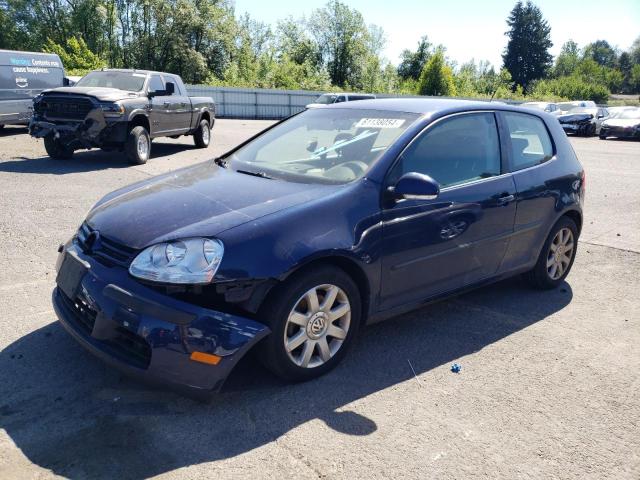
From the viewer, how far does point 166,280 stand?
2887mm

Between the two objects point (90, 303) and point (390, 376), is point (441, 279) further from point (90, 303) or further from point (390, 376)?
point (90, 303)

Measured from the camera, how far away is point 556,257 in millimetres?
5121

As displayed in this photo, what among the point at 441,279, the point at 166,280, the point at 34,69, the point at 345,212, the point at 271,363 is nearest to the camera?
the point at 166,280

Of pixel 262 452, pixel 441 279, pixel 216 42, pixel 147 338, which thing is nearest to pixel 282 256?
pixel 147 338

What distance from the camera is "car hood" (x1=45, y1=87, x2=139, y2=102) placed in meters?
10.5

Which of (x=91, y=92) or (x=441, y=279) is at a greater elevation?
(x=91, y=92)

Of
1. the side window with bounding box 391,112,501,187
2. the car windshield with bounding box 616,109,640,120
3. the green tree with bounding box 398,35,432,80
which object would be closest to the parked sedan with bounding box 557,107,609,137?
the car windshield with bounding box 616,109,640,120

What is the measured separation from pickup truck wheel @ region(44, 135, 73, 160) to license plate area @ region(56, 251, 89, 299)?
8451 millimetres

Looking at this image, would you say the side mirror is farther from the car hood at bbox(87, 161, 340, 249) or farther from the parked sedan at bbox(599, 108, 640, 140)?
the parked sedan at bbox(599, 108, 640, 140)

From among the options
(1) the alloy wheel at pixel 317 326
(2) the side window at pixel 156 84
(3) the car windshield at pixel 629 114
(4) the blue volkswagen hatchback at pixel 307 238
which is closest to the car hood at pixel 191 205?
(4) the blue volkswagen hatchback at pixel 307 238

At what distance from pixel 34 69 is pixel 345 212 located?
47.6 ft

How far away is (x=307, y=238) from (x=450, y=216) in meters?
1.20

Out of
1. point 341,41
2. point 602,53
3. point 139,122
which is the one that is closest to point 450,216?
point 139,122

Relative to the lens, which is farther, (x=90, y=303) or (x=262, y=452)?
(x=90, y=303)
